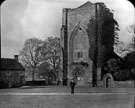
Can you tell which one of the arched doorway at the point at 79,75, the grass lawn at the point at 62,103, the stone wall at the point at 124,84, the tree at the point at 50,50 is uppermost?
the tree at the point at 50,50

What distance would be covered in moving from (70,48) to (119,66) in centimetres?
916

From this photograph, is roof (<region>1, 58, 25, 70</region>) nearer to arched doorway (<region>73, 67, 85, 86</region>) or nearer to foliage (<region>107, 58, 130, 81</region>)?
arched doorway (<region>73, 67, 85, 86</region>)

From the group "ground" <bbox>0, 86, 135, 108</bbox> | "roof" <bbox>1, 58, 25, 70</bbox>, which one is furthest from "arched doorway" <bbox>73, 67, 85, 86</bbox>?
"ground" <bbox>0, 86, 135, 108</bbox>

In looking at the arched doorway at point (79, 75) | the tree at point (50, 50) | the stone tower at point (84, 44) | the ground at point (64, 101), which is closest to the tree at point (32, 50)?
the tree at point (50, 50)

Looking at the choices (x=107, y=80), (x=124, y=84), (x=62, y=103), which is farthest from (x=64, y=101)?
(x=107, y=80)

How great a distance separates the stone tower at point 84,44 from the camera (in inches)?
1618

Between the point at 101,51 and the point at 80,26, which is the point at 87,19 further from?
the point at 101,51

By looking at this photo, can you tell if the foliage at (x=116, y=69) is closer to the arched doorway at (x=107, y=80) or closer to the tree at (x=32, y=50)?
the arched doorway at (x=107, y=80)

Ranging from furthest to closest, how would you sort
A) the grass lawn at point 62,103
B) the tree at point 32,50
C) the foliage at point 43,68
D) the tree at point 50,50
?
the foliage at point 43,68 → the tree at point 50,50 → the grass lawn at point 62,103 → the tree at point 32,50

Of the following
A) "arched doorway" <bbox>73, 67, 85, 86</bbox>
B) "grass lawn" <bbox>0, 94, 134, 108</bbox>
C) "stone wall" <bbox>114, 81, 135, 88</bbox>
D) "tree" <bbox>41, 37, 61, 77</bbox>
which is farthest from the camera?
"arched doorway" <bbox>73, 67, 85, 86</bbox>

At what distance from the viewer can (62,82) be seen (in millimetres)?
43062

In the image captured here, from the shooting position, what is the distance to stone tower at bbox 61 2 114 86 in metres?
41.1

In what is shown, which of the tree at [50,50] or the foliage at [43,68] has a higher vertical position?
the tree at [50,50]

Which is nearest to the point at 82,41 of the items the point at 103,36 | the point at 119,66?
the point at 103,36
